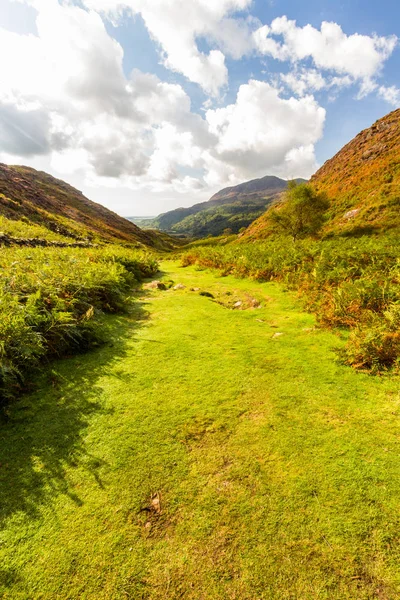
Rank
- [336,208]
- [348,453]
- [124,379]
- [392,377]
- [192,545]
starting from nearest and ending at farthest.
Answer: [192,545]
[348,453]
[392,377]
[124,379]
[336,208]

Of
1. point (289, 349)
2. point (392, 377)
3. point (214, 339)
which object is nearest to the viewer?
point (392, 377)

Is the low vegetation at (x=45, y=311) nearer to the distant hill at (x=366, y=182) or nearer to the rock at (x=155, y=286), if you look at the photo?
the rock at (x=155, y=286)

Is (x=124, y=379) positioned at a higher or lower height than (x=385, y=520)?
higher

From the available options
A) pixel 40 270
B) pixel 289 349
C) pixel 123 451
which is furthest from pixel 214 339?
pixel 40 270

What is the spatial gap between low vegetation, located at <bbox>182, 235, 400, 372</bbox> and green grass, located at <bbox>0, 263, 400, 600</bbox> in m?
0.74

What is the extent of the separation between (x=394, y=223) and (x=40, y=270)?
51806 mm

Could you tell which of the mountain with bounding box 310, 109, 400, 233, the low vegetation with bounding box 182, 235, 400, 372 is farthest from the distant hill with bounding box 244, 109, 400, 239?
the low vegetation with bounding box 182, 235, 400, 372

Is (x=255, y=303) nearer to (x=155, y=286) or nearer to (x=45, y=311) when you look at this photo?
(x=155, y=286)

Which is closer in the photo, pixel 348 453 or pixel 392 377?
pixel 348 453

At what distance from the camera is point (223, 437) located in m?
4.48

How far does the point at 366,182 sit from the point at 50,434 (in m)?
77.6

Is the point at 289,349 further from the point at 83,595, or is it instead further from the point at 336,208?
the point at 336,208

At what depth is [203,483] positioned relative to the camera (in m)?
3.74

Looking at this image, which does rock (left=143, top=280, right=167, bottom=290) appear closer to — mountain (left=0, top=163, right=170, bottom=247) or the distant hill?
mountain (left=0, top=163, right=170, bottom=247)
